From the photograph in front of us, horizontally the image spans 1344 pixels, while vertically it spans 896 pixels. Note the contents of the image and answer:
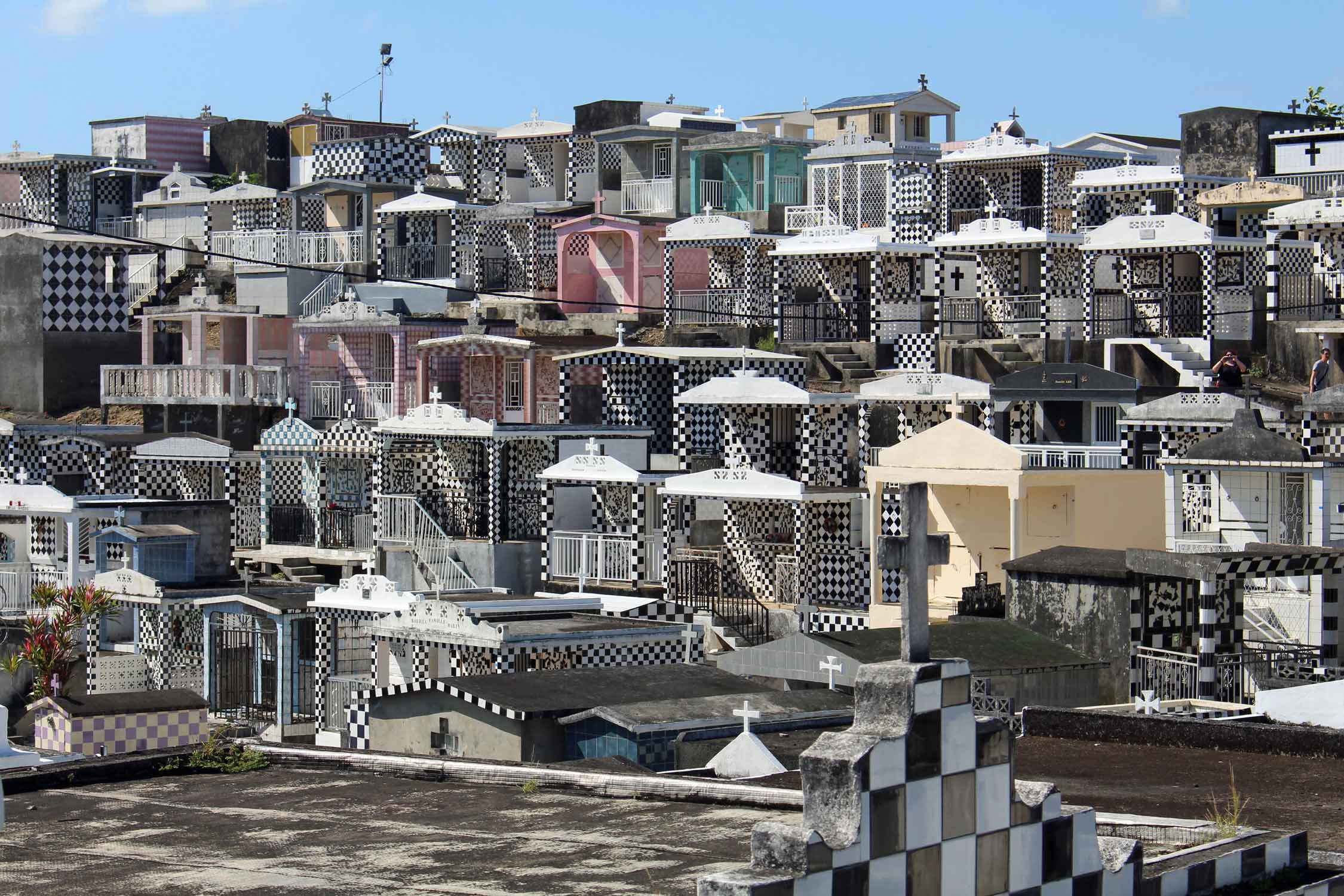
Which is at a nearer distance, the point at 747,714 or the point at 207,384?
the point at 747,714

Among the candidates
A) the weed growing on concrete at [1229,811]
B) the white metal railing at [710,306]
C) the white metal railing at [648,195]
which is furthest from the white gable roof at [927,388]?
the weed growing on concrete at [1229,811]

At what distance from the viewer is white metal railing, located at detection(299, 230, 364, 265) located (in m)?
58.3

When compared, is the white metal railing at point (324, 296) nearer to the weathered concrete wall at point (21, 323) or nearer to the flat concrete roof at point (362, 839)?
the weathered concrete wall at point (21, 323)

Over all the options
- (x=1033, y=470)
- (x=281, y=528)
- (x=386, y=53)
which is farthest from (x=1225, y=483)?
(x=386, y=53)

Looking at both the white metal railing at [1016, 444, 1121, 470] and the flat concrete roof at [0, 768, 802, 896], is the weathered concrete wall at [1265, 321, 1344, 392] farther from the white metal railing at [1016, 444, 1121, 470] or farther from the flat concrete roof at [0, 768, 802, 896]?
the flat concrete roof at [0, 768, 802, 896]

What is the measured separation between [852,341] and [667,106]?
20267 mm

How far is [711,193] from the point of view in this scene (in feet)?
188

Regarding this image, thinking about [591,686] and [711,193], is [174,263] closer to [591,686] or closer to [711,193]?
[711,193]

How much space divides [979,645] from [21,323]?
1400 inches

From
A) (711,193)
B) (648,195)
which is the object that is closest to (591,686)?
(711,193)

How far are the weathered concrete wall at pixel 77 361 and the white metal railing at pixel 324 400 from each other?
27.6 ft

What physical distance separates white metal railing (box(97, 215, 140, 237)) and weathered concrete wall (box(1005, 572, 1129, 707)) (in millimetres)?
42313

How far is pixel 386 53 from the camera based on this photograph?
248ft

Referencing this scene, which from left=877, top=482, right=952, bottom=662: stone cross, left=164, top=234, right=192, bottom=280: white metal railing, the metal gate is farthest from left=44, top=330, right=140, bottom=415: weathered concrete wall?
left=877, top=482, right=952, bottom=662: stone cross
